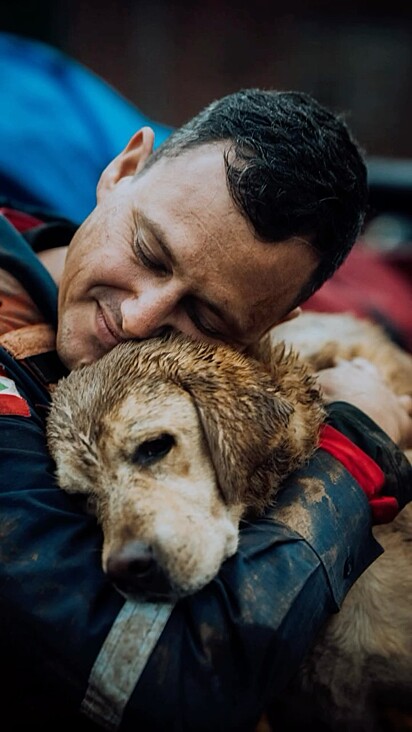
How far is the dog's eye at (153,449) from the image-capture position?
1.98m

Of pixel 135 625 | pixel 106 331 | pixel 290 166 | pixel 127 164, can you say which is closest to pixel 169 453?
pixel 135 625

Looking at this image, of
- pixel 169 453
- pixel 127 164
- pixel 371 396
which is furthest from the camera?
pixel 127 164

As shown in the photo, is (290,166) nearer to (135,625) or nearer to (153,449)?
(153,449)

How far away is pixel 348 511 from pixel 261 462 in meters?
0.29

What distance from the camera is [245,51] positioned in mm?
8125

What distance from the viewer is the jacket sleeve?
1.67 meters

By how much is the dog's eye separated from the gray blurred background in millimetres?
6699

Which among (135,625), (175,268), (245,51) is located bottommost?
(245,51)

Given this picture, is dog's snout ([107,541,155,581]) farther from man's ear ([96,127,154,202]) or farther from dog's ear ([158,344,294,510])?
man's ear ([96,127,154,202])

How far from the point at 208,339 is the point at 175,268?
0.29m

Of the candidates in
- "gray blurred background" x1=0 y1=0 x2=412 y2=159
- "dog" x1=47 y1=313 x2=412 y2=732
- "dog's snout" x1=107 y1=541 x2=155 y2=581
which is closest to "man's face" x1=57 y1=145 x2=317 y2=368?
"dog" x1=47 y1=313 x2=412 y2=732

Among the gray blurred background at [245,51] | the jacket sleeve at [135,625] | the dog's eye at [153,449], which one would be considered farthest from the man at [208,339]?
the gray blurred background at [245,51]

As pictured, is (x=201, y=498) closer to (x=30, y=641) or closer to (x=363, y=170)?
(x=30, y=641)

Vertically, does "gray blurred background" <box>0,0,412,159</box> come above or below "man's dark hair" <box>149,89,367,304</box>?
below
